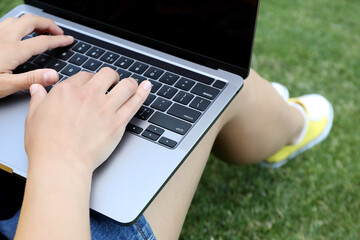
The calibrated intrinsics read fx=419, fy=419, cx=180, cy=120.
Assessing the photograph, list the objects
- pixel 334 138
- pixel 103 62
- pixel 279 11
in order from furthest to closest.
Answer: pixel 279 11 → pixel 334 138 → pixel 103 62

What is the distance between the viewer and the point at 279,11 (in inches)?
95.0

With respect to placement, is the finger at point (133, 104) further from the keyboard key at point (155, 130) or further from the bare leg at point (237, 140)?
the bare leg at point (237, 140)

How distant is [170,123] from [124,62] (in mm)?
227

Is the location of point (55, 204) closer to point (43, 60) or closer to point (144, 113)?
point (144, 113)

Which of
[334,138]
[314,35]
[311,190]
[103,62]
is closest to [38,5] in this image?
[103,62]

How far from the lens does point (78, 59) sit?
101cm

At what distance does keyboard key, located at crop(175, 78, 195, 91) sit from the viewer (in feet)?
3.04

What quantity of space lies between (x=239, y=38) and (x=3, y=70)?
1.68 feet

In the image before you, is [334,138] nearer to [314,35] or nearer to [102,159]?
[314,35]

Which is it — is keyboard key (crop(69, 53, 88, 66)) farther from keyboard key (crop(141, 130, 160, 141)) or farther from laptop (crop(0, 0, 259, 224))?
keyboard key (crop(141, 130, 160, 141))

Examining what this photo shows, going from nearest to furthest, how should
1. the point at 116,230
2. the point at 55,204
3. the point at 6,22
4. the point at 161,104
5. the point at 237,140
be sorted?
1. the point at 55,204
2. the point at 116,230
3. the point at 161,104
4. the point at 6,22
5. the point at 237,140

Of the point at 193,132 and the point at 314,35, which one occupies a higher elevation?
the point at 193,132

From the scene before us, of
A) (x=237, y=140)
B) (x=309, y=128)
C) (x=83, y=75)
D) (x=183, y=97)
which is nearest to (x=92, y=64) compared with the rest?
(x=83, y=75)

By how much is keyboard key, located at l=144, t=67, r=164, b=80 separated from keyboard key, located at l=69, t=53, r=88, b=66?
0.16m
